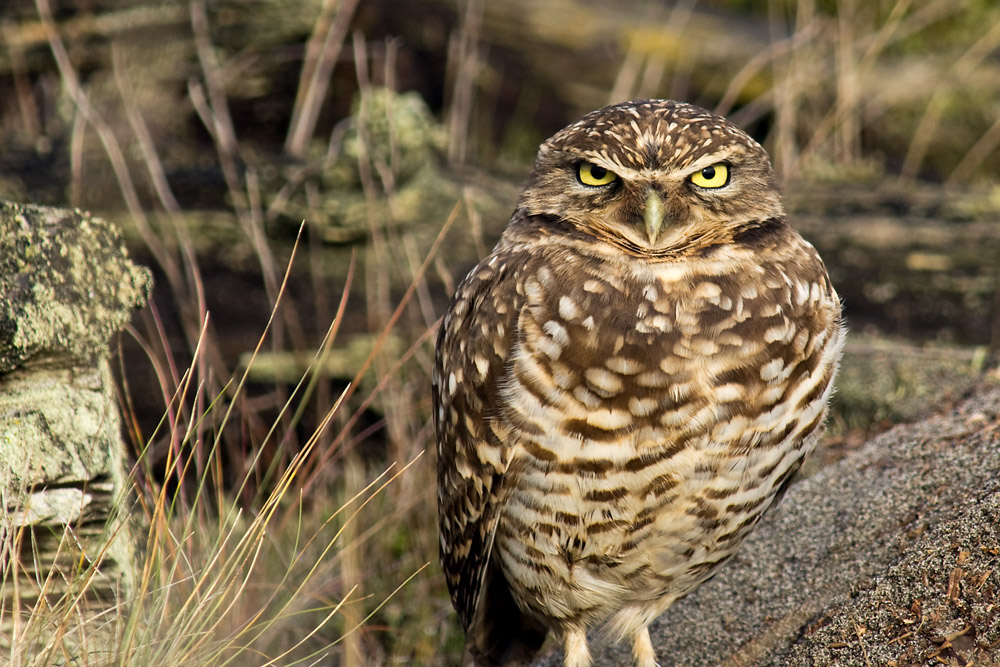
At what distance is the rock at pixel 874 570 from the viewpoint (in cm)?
231

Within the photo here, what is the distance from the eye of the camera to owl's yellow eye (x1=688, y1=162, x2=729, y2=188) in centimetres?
238

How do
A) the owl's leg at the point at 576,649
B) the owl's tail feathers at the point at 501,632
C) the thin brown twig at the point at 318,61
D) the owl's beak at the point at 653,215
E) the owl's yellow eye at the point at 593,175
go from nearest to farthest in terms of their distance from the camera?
the owl's beak at the point at 653,215, the owl's yellow eye at the point at 593,175, the owl's leg at the point at 576,649, the owl's tail feathers at the point at 501,632, the thin brown twig at the point at 318,61

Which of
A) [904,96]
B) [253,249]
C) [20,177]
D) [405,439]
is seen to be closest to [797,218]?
[904,96]

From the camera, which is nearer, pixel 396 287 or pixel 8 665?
pixel 8 665

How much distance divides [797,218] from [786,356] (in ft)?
9.88

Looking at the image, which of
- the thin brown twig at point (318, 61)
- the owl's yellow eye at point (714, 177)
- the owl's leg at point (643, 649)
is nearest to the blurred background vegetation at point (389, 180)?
the thin brown twig at point (318, 61)

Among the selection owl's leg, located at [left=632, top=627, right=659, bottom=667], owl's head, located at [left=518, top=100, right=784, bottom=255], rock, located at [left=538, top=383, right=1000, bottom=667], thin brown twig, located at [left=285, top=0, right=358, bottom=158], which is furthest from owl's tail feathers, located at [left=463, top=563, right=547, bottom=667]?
thin brown twig, located at [left=285, top=0, right=358, bottom=158]

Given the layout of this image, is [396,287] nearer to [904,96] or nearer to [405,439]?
[405,439]

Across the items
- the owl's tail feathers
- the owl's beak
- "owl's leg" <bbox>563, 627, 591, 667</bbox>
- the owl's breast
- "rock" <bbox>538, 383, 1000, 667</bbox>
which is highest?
the owl's beak

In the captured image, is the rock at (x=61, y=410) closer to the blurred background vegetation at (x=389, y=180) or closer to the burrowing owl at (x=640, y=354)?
the blurred background vegetation at (x=389, y=180)

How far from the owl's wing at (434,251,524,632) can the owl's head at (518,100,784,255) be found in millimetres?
277

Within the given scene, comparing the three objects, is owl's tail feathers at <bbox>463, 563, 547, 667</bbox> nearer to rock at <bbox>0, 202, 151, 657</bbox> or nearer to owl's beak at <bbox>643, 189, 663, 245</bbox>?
rock at <bbox>0, 202, 151, 657</bbox>

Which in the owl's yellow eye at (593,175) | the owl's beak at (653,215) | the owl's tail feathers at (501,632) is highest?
the owl's yellow eye at (593,175)

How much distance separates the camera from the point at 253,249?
5.03m
